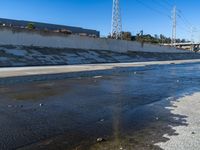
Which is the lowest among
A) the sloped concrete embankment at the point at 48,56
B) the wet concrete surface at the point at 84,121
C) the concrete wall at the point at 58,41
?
the wet concrete surface at the point at 84,121

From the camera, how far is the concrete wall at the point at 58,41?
34406 mm

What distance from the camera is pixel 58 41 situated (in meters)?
41.2

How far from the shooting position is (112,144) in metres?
5.62

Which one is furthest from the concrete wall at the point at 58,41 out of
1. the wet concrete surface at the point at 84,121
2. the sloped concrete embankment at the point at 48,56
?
the wet concrete surface at the point at 84,121

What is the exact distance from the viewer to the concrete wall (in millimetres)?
34406

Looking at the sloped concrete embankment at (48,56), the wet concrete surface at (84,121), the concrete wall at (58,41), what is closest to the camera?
the wet concrete surface at (84,121)

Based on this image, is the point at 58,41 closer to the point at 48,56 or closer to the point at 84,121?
the point at 48,56

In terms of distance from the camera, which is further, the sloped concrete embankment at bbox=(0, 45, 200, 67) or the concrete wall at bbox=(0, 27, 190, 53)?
the concrete wall at bbox=(0, 27, 190, 53)

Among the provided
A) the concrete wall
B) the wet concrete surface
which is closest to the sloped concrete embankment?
the concrete wall

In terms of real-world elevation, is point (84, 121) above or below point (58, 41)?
below

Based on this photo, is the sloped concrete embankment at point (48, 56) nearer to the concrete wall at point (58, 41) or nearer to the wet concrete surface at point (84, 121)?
the concrete wall at point (58, 41)

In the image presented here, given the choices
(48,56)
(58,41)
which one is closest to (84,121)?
(48,56)

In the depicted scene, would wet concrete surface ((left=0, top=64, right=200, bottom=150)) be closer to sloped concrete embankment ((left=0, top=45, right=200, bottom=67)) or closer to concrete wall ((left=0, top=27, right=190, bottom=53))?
sloped concrete embankment ((left=0, top=45, right=200, bottom=67))

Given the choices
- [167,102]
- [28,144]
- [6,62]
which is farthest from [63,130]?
[6,62]
